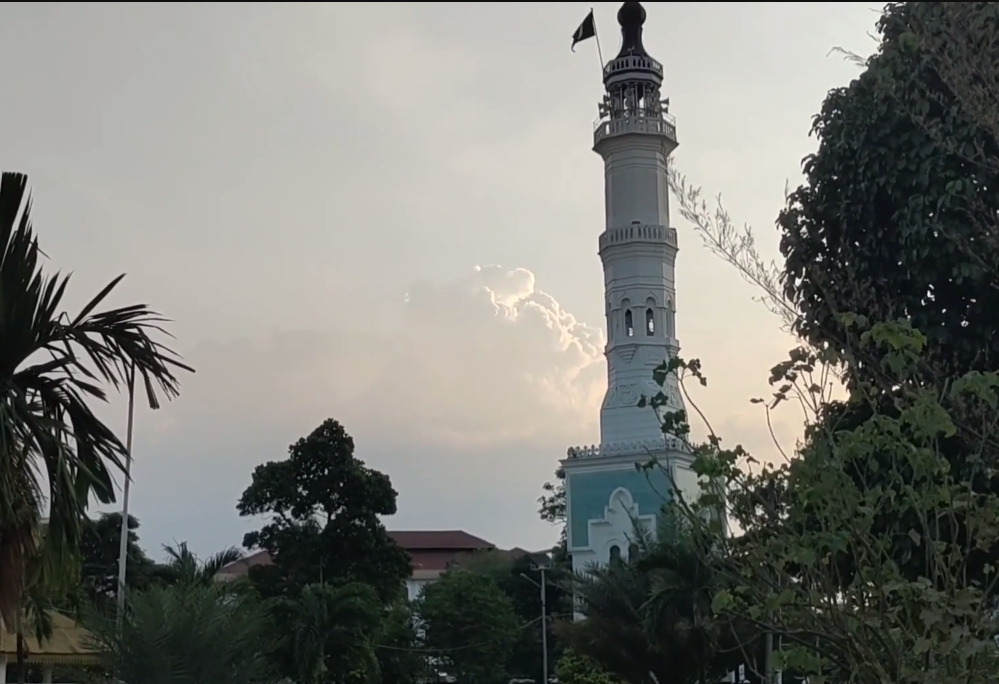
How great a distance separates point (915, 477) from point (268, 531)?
1270 inches

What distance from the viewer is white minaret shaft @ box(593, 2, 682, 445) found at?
1727 inches

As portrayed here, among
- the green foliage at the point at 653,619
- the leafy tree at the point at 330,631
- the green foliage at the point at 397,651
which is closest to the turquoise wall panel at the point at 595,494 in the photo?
the green foliage at the point at 397,651

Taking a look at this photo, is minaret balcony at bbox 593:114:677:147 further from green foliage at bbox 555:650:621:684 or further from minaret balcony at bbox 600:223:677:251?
green foliage at bbox 555:650:621:684

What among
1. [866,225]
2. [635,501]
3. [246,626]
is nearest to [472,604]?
[635,501]

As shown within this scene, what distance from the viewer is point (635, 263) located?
4438cm

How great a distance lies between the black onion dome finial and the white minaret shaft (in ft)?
11.5

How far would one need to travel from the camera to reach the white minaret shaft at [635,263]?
43.9 meters

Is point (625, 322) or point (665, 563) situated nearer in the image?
point (665, 563)

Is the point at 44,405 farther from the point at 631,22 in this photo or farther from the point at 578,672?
the point at 631,22

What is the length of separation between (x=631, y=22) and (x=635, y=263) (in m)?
10.6

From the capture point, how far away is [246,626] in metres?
12.8

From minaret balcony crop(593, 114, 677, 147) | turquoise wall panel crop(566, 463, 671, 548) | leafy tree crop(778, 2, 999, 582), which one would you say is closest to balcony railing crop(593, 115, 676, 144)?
minaret balcony crop(593, 114, 677, 147)

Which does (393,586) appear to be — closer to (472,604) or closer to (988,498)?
(472,604)

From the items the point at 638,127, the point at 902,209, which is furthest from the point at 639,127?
the point at 902,209
